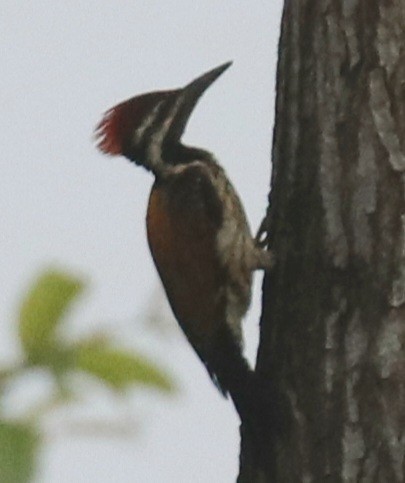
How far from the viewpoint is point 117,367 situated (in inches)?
60.9

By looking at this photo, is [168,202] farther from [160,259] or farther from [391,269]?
[391,269]

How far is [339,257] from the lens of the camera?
2652 millimetres

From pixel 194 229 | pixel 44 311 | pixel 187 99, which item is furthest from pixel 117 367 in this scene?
pixel 187 99

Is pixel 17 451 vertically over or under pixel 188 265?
under

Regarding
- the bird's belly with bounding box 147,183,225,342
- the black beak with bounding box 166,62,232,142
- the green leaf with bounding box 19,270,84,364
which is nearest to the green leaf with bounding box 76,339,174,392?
the green leaf with bounding box 19,270,84,364

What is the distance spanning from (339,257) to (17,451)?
5.23ft

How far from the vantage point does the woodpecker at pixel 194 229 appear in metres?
3.46

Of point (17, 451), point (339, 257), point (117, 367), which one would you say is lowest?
point (17, 451)

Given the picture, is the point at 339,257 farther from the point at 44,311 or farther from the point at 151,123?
the point at 151,123

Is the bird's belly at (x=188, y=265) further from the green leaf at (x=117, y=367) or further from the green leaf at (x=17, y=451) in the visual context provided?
the green leaf at (x=17, y=451)

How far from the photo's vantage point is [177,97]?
4.31 m

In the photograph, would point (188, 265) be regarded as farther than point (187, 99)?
No

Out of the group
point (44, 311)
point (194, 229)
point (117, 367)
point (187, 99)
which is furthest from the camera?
point (187, 99)

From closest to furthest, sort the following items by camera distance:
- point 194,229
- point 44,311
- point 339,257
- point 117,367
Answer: point 44,311 → point 117,367 → point 339,257 → point 194,229
